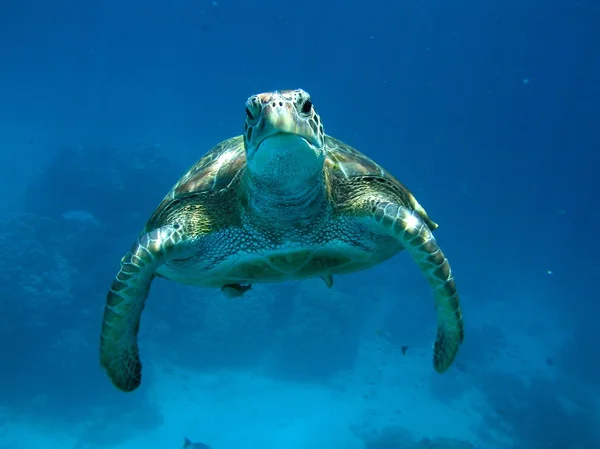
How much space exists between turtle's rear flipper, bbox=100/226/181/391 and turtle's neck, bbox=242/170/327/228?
0.63 m

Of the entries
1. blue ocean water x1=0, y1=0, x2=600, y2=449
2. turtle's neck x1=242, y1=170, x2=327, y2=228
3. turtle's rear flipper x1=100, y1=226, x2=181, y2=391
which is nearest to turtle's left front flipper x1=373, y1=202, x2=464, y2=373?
turtle's neck x1=242, y1=170, x2=327, y2=228

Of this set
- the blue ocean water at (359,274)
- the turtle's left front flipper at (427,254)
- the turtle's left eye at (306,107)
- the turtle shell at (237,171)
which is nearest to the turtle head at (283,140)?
the turtle's left eye at (306,107)

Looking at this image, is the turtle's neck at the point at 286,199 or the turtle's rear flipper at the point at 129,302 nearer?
the turtle's neck at the point at 286,199

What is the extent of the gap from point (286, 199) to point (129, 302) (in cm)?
141

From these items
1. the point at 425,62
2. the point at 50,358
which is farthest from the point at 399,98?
the point at 50,358

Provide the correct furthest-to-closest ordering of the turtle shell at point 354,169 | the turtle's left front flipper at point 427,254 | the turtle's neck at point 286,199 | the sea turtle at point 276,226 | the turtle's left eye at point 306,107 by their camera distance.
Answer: the turtle shell at point 354,169 < the turtle's left front flipper at point 427,254 < the turtle's neck at point 286,199 < the sea turtle at point 276,226 < the turtle's left eye at point 306,107

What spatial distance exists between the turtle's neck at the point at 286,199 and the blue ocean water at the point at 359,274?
1196cm

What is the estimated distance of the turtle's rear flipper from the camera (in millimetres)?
3021

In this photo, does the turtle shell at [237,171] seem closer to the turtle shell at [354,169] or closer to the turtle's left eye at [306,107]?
the turtle shell at [354,169]

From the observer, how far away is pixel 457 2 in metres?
56.6

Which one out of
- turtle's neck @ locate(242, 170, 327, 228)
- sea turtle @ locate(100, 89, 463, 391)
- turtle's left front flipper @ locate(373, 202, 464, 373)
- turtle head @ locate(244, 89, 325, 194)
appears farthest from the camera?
turtle's left front flipper @ locate(373, 202, 464, 373)

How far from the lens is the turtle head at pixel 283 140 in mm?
2322

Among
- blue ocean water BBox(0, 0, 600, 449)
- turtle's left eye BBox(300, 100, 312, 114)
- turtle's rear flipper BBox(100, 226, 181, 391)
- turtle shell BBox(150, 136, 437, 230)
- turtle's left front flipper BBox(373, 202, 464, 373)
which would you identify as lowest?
turtle's rear flipper BBox(100, 226, 181, 391)

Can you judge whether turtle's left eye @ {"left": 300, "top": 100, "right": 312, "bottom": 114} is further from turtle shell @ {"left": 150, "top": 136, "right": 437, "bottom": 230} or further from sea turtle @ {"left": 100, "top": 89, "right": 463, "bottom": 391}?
turtle shell @ {"left": 150, "top": 136, "right": 437, "bottom": 230}
